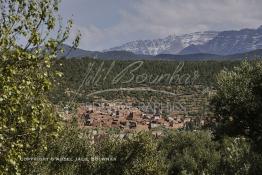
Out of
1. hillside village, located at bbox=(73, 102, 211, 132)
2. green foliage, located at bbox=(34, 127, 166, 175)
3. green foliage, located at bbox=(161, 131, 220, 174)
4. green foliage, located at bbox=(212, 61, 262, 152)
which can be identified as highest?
green foliage, located at bbox=(212, 61, 262, 152)

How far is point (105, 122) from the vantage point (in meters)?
162

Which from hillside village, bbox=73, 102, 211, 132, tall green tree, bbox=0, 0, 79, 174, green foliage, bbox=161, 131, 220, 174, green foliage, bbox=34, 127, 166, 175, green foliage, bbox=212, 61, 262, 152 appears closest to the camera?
tall green tree, bbox=0, 0, 79, 174

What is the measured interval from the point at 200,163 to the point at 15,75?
47.8m

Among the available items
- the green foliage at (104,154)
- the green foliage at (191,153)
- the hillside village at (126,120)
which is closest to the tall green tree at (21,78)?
the green foliage at (104,154)

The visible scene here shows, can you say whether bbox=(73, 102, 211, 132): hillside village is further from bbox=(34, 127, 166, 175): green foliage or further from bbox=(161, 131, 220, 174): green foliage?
bbox=(34, 127, 166, 175): green foliage

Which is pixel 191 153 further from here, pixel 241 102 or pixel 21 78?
pixel 21 78

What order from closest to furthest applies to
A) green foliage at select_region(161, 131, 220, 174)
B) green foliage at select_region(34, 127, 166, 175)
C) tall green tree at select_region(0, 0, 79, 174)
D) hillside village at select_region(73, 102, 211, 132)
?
tall green tree at select_region(0, 0, 79, 174) < green foliage at select_region(34, 127, 166, 175) < green foliage at select_region(161, 131, 220, 174) < hillside village at select_region(73, 102, 211, 132)

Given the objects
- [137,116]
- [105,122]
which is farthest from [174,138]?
[137,116]

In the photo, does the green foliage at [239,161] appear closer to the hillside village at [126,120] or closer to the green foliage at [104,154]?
the green foliage at [104,154]

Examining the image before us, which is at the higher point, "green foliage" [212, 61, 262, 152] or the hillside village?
"green foliage" [212, 61, 262, 152]

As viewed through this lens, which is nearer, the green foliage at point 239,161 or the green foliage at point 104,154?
the green foliage at point 239,161

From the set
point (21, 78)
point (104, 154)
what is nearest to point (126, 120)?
point (104, 154)

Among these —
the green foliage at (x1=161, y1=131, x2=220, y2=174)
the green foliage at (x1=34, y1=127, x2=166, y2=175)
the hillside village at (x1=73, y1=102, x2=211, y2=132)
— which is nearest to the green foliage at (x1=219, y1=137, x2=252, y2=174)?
the green foliage at (x1=34, y1=127, x2=166, y2=175)

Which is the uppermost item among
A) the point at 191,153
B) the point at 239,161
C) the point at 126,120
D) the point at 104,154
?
the point at 239,161
